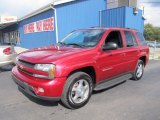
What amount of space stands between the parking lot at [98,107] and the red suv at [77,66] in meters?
0.32

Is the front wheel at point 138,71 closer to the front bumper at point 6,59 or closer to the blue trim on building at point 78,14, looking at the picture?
the front bumper at point 6,59

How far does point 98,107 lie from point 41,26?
39.3 ft

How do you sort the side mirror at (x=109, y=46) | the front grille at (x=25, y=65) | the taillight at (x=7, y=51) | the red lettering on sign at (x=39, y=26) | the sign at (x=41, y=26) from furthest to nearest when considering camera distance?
the red lettering on sign at (x=39, y=26)
the sign at (x=41, y=26)
the taillight at (x=7, y=51)
the side mirror at (x=109, y=46)
the front grille at (x=25, y=65)

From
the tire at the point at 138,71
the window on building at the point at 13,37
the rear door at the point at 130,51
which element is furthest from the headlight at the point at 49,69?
the window on building at the point at 13,37

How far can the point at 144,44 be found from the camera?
7418 mm

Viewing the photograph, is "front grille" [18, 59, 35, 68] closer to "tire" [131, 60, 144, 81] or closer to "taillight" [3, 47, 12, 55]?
"tire" [131, 60, 144, 81]

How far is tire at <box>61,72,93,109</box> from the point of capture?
4.43m

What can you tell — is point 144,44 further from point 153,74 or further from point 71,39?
point 71,39

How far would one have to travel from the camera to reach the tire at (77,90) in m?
4.43

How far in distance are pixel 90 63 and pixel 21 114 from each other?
1821mm

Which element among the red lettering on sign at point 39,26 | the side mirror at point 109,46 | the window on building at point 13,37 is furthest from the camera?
the window on building at point 13,37

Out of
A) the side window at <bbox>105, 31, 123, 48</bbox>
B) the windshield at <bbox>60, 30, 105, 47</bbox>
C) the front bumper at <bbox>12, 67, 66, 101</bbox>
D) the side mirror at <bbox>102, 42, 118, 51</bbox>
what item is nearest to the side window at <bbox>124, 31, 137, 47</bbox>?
the side window at <bbox>105, 31, 123, 48</bbox>

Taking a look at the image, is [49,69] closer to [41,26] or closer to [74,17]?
[74,17]

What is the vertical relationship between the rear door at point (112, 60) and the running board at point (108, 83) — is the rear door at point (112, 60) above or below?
above
